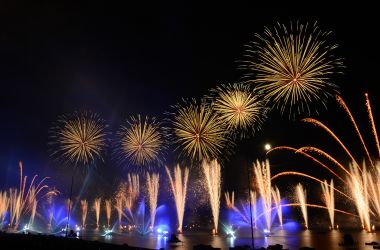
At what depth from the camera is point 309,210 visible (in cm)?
12788

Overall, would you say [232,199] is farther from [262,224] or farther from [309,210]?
[309,210]

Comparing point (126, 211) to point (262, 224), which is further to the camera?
point (126, 211)

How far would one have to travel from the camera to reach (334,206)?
116500 mm

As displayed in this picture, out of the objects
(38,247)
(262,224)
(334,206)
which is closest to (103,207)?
(262,224)

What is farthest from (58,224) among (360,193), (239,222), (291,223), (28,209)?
(360,193)

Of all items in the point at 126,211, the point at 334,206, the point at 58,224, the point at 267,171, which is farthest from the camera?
the point at 58,224

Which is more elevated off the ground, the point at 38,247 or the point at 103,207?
the point at 103,207

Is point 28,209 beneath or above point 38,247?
above

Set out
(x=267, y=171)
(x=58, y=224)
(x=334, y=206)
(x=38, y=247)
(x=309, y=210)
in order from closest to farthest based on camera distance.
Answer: (x=38, y=247) < (x=267, y=171) < (x=334, y=206) < (x=309, y=210) < (x=58, y=224)

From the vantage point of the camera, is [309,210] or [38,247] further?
[309,210]

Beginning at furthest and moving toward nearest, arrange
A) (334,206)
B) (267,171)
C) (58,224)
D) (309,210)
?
(58,224), (309,210), (334,206), (267,171)

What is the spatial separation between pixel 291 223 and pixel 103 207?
2897 inches

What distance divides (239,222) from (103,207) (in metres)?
54.5

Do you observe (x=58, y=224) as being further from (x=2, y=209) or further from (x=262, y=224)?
(x=262, y=224)
